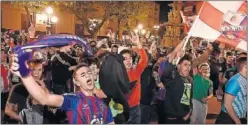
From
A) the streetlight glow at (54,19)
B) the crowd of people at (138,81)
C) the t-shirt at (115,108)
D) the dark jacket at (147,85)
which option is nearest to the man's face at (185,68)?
the crowd of people at (138,81)

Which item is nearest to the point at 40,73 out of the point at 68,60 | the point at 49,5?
the point at 68,60

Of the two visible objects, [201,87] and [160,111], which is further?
[201,87]

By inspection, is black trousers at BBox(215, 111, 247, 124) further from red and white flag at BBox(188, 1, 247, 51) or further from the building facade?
the building facade

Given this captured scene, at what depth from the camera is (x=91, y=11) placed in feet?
15.5

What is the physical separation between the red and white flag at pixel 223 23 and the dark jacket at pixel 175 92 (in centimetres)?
57

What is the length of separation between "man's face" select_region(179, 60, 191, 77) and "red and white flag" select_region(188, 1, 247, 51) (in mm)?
377

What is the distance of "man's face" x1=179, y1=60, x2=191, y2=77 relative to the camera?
A: 16.2ft

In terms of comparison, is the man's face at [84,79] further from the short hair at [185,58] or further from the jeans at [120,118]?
the short hair at [185,58]

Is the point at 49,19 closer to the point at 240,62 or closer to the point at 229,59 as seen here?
the point at 229,59

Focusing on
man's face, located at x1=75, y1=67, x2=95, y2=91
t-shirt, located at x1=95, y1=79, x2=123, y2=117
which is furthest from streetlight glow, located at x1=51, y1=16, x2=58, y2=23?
t-shirt, located at x1=95, y1=79, x2=123, y2=117

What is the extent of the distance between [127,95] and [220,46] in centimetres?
132

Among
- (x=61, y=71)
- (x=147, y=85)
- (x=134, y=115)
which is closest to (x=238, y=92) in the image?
(x=147, y=85)

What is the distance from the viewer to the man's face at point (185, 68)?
4.93m

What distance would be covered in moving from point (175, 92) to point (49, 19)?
1.82m
